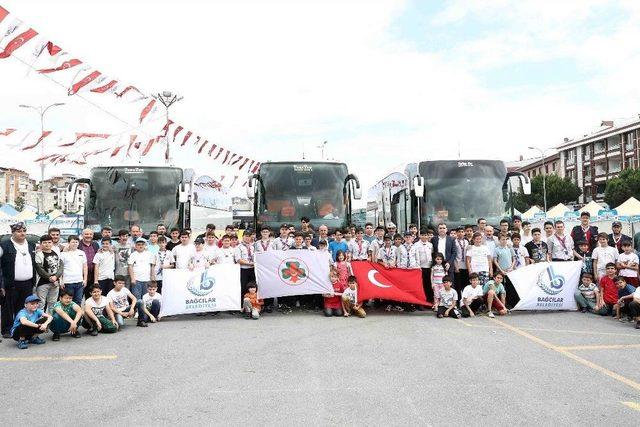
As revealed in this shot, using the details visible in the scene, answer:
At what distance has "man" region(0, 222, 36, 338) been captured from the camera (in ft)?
29.4

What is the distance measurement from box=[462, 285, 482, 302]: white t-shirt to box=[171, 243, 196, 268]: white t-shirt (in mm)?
5233

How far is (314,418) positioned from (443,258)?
7006mm

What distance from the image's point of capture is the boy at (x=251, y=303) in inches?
421

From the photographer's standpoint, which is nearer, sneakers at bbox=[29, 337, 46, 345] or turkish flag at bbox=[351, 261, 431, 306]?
sneakers at bbox=[29, 337, 46, 345]

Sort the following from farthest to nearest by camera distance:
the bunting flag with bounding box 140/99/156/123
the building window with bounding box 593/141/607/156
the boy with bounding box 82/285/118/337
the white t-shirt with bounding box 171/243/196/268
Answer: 1. the building window with bounding box 593/141/607/156
2. the bunting flag with bounding box 140/99/156/123
3. the white t-shirt with bounding box 171/243/196/268
4. the boy with bounding box 82/285/118/337


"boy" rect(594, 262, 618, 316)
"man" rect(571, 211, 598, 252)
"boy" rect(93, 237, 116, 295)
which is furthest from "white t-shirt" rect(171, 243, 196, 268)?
"man" rect(571, 211, 598, 252)

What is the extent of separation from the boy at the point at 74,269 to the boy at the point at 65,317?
610 millimetres

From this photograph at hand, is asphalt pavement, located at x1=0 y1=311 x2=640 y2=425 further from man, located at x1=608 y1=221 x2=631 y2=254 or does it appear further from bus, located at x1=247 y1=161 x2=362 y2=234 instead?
bus, located at x1=247 y1=161 x2=362 y2=234

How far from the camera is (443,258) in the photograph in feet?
37.4

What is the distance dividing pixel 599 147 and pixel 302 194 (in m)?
75.1

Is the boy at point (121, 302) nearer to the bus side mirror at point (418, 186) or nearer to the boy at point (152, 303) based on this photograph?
the boy at point (152, 303)

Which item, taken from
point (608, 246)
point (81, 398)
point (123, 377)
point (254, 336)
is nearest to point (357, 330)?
point (254, 336)

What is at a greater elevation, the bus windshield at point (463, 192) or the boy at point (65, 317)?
the bus windshield at point (463, 192)

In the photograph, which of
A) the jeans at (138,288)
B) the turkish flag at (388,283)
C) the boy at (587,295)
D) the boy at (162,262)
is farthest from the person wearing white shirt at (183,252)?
the boy at (587,295)
